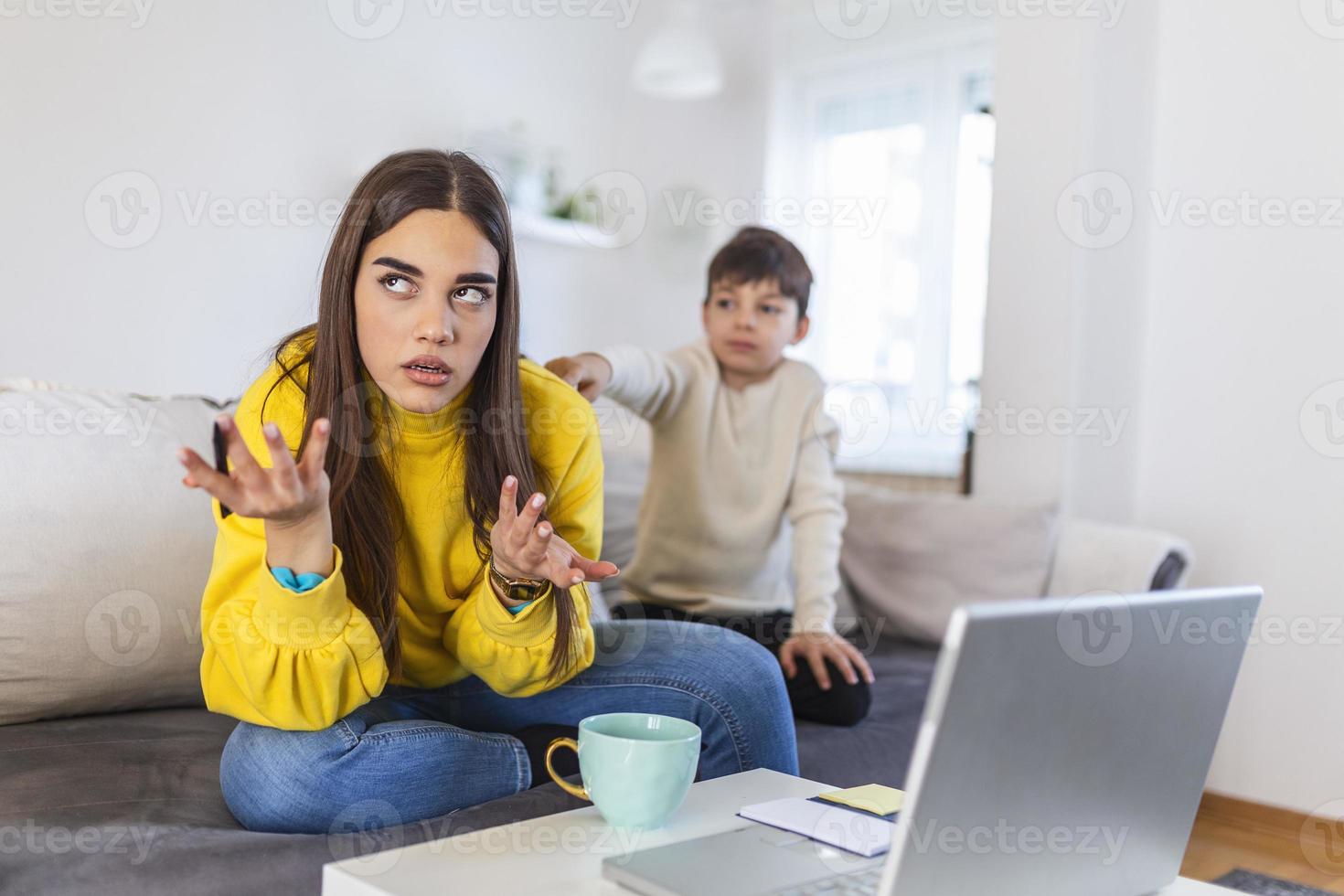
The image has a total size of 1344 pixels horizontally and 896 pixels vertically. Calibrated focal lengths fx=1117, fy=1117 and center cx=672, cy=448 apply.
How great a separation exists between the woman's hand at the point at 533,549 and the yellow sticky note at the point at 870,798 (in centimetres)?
27

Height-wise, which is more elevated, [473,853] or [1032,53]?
[1032,53]

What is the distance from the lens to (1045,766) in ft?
2.20

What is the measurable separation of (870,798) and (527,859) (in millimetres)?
306

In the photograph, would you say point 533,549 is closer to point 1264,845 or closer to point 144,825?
point 144,825

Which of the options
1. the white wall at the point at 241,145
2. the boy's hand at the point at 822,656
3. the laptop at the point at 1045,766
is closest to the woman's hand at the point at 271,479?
the laptop at the point at 1045,766

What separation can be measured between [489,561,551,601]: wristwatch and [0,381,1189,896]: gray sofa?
0.19m

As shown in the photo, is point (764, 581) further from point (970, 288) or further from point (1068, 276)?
point (970, 288)

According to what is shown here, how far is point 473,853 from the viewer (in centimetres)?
78

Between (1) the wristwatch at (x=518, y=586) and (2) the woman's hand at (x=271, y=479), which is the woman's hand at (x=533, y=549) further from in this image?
(2) the woman's hand at (x=271, y=479)

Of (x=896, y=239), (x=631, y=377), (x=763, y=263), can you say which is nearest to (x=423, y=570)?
(x=631, y=377)

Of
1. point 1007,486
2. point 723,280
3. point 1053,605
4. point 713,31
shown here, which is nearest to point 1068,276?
point 1007,486

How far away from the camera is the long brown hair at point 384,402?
107 centimetres

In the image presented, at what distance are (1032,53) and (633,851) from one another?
6.89 feet

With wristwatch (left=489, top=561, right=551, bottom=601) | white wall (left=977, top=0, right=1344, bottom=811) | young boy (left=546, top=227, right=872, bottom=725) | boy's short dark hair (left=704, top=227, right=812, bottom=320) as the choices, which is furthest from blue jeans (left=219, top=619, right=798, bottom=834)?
white wall (left=977, top=0, right=1344, bottom=811)
